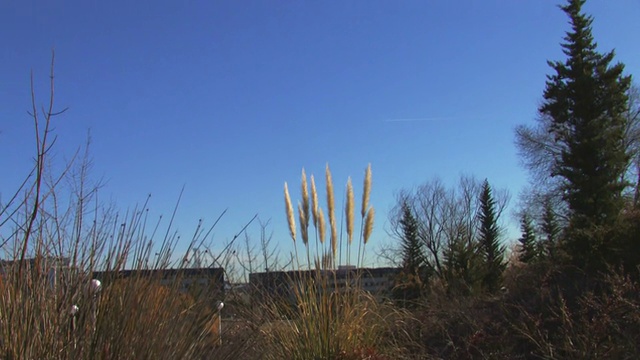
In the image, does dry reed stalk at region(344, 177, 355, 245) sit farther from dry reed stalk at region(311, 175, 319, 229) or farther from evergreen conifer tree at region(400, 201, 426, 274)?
evergreen conifer tree at region(400, 201, 426, 274)

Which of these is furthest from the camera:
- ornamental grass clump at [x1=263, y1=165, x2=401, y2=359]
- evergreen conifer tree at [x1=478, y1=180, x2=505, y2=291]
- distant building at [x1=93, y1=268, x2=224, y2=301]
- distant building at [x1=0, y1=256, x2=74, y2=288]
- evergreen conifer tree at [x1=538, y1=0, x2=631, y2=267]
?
evergreen conifer tree at [x1=478, y1=180, x2=505, y2=291]

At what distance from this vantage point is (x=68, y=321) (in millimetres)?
2736

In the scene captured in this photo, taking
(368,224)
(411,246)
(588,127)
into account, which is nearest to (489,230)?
(411,246)

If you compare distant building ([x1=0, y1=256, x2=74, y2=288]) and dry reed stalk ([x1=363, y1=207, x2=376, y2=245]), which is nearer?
distant building ([x1=0, y1=256, x2=74, y2=288])

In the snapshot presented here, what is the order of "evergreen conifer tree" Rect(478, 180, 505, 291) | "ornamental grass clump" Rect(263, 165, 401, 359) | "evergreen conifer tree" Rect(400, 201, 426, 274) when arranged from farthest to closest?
"evergreen conifer tree" Rect(478, 180, 505, 291) < "evergreen conifer tree" Rect(400, 201, 426, 274) < "ornamental grass clump" Rect(263, 165, 401, 359)

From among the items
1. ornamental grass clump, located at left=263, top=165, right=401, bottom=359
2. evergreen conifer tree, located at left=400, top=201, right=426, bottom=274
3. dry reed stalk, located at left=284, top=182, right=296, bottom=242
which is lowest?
ornamental grass clump, located at left=263, top=165, right=401, bottom=359

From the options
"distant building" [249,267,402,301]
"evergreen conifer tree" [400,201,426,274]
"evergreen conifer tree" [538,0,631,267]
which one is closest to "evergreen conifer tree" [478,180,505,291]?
"evergreen conifer tree" [400,201,426,274]

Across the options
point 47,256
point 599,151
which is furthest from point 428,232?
point 47,256

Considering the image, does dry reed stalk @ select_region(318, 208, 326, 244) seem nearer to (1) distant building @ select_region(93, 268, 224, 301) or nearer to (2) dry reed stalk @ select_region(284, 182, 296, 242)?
(2) dry reed stalk @ select_region(284, 182, 296, 242)

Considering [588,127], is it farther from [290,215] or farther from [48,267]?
[48,267]

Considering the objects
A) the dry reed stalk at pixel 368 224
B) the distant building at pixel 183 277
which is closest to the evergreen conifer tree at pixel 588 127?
the dry reed stalk at pixel 368 224

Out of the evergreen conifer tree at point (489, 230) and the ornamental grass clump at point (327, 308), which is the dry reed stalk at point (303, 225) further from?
the evergreen conifer tree at point (489, 230)

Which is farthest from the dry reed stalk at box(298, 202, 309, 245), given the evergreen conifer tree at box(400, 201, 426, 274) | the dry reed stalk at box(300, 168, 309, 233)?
the evergreen conifer tree at box(400, 201, 426, 274)

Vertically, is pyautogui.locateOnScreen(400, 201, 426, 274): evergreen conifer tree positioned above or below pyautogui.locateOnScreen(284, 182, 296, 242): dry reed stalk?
above
